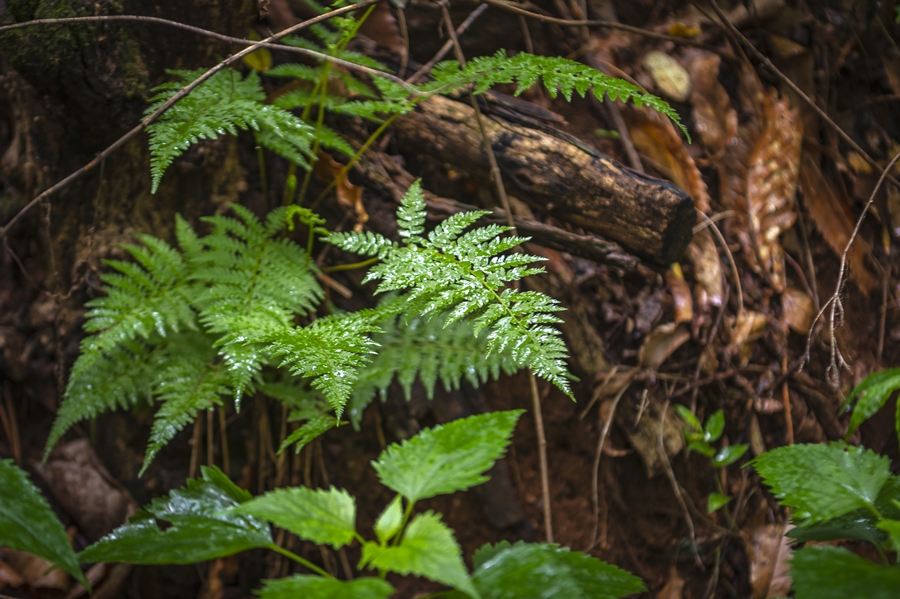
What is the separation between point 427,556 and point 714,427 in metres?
1.77

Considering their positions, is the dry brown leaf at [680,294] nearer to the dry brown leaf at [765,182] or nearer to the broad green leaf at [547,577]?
the dry brown leaf at [765,182]

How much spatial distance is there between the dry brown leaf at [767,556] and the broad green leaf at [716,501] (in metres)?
0.23

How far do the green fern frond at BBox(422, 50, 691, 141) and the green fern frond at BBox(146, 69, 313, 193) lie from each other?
1.69 feet

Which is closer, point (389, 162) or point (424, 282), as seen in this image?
point (424, 282)

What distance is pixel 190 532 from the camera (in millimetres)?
1288

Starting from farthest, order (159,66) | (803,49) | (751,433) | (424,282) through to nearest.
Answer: (803,49), (751,433), (159,66), (424,282)

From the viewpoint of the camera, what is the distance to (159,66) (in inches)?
75.5

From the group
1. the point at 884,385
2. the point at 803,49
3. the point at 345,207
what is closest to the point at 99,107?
the point at 345,207

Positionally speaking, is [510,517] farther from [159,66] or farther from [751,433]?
[159,66]

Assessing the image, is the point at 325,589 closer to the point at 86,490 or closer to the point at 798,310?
the point at 86,490

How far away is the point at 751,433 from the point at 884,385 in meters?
0.75

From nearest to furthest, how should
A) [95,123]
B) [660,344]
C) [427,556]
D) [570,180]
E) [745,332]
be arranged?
[427,556] < [95,123] < [570,180] < [660,344] < [745,332]

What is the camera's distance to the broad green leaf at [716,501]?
7.39 ft

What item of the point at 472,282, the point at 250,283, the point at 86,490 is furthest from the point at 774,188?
the point at 86,490
